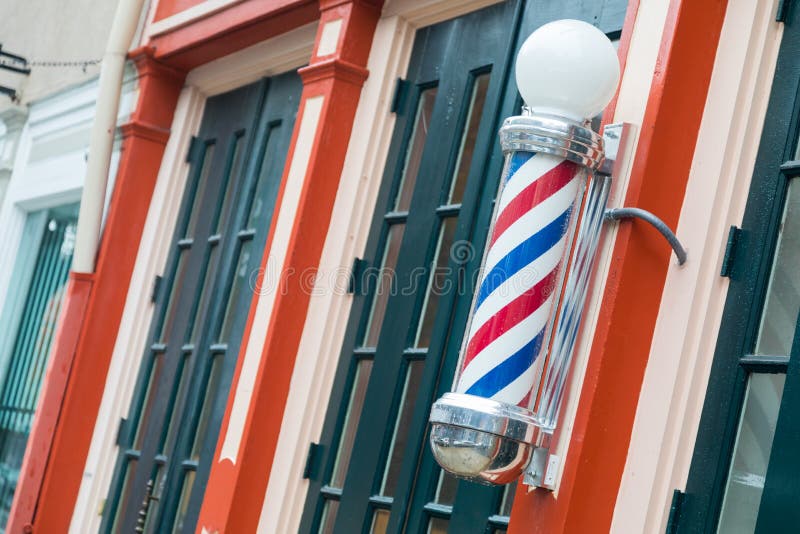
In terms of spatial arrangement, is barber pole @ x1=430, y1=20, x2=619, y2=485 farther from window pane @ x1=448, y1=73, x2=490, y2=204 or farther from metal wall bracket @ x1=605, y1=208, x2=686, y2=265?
window pane @ x1=448, y1=73, x2=490, y2=204

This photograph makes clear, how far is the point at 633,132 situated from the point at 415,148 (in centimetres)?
152

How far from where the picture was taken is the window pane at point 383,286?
14.2 ft

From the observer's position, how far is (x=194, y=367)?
5434mm

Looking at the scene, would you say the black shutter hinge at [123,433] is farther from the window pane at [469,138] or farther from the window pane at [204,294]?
the window pane at [469,138]

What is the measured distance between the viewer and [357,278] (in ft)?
14.7

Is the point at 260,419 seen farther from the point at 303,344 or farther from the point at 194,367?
the point at 194,367

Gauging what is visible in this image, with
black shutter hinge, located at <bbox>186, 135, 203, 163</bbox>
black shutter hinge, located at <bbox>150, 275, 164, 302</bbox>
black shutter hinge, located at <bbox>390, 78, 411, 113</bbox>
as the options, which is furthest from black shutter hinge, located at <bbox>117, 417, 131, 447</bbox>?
black shutter hinge, located at <bbox>390, 78, 411, 113</bbox>

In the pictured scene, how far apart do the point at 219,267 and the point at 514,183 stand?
2.86m

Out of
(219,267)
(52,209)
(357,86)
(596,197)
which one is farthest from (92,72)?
(596,197)

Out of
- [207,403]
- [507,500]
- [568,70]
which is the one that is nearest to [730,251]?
[568,70]

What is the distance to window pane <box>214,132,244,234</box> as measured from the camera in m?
5.69

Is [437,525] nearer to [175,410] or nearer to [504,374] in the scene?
[504,374]

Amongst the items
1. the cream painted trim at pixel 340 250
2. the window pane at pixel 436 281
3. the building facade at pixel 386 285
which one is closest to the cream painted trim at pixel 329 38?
the building facade at pixel 386 285

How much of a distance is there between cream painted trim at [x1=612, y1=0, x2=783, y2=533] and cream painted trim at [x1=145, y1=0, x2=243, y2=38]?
2921mm
